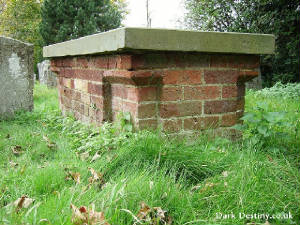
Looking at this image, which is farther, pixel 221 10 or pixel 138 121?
pixel 221 10

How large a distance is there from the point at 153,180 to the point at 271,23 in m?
7.87

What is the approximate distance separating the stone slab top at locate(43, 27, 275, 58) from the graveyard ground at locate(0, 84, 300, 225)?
20.1 inches

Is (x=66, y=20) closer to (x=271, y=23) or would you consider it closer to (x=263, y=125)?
(x=271, y=23)

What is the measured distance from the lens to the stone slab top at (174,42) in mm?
1993

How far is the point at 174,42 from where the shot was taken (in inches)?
84.1

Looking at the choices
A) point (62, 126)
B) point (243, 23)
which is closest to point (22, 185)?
point (62, 126)

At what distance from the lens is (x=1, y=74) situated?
4.82 meters

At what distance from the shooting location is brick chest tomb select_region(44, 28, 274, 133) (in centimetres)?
213

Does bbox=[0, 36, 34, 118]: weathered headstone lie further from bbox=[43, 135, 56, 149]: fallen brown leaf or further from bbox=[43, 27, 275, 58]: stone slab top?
bbox=[43, 27, 275, 58]: stone slab top

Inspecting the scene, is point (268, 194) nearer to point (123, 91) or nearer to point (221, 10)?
point (123, 91)

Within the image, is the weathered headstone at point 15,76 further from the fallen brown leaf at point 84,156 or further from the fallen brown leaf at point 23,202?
the fallen brown leaf at point 23,202

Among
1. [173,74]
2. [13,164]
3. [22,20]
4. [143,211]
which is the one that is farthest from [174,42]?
[22,20]

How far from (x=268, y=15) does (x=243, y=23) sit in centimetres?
85

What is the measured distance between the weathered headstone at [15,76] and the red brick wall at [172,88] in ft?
8.27
